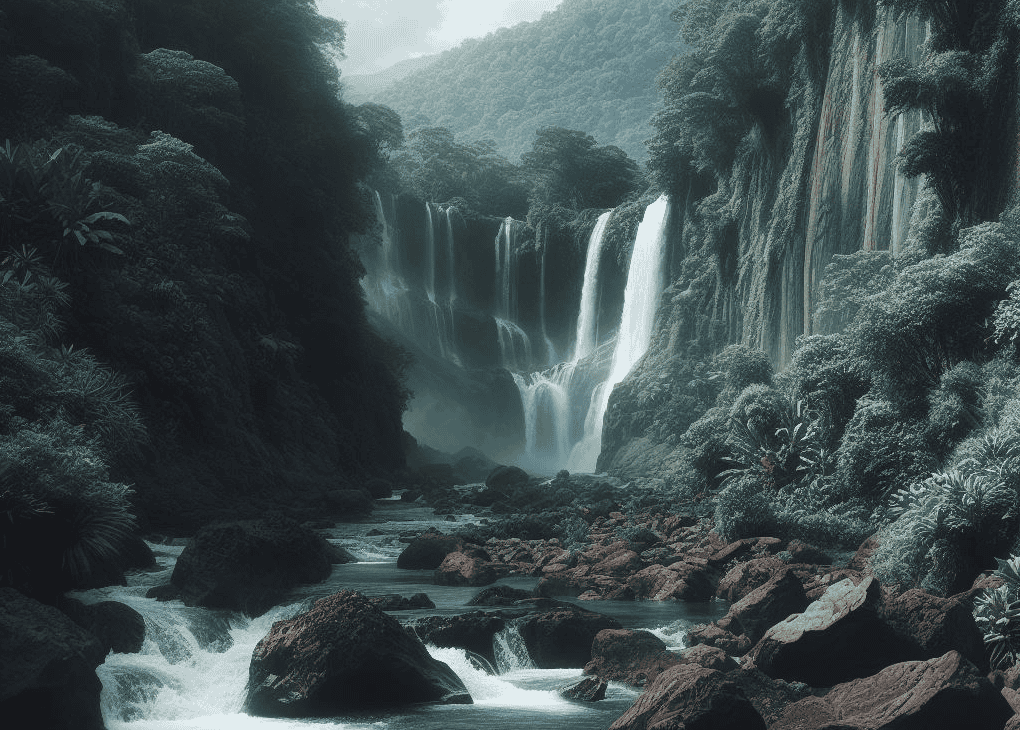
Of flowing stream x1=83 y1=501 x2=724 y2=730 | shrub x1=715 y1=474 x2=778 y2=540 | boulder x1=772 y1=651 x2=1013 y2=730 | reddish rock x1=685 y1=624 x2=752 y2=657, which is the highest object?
shrub x1=715 y1=474 x2=778 y2=540

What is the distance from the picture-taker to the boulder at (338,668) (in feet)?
29.3

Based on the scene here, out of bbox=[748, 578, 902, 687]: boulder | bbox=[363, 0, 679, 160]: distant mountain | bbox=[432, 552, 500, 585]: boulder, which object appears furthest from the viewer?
bbox=[363, 0, 679, 160]: distant mountain

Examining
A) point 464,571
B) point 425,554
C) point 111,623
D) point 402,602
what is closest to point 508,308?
point 425,554

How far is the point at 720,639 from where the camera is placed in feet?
35.5

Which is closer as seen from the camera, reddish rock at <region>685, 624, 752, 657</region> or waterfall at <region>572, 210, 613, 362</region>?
reddish rock at <region>685, 624, 752, 657</region>

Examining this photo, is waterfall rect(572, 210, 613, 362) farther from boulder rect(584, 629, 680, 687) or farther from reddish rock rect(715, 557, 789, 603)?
boulder rect(584, 629, 680, 687)

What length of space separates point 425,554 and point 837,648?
9768mm

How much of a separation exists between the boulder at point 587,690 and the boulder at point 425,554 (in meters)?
8.04

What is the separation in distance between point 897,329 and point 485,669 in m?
9.44

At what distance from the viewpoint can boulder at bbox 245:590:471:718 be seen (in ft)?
29.3

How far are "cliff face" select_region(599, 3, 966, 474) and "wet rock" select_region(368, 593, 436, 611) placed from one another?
580 inches

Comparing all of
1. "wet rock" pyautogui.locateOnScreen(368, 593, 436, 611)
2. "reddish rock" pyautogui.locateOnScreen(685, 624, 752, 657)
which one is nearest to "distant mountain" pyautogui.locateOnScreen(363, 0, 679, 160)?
"wet rock" pyautogui.locateOnScreen(368, 593, 436, 611)

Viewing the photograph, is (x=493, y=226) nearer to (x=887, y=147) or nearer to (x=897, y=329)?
(x=887, y=147)

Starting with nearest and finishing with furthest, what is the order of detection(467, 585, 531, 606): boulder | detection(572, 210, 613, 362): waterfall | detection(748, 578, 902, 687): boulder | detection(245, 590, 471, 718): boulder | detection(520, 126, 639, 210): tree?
detection(245, 590, 471, 718): boulder < detection(748, 578, 902, 687): boulder < detection(467, 585, 531, 606): boulder < detection(572, 210, 613, 362): waterfall < detection(520, 126, 639, 210): tree
